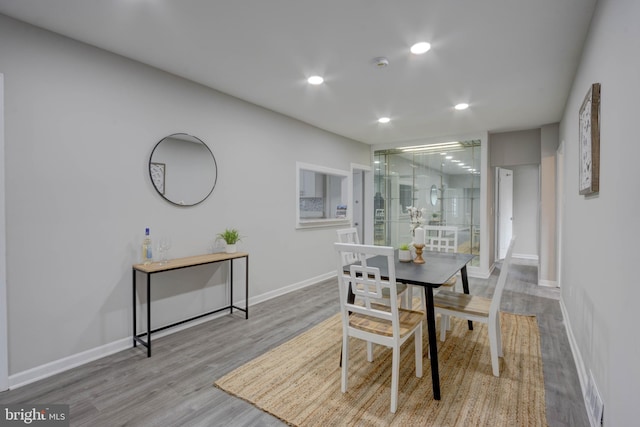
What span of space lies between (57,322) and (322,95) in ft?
10.6

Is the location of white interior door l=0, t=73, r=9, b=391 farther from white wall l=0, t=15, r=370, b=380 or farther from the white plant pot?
the white plant pot

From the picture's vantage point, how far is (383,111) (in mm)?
4234

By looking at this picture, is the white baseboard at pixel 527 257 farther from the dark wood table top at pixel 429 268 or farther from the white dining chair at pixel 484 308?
the white dining chair at pixel 484 308

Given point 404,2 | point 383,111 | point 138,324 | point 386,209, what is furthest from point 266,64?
point 386,209

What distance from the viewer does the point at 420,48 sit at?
2.54 m

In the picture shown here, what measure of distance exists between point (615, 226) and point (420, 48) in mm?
1849

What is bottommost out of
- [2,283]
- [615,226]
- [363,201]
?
[2,283]

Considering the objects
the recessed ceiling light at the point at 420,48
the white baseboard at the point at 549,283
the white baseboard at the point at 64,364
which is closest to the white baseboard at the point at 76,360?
the white baseboard at the point at 64,364

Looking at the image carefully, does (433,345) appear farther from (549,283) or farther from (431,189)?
(431,189)

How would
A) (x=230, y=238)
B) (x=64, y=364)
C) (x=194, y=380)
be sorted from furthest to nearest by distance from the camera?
(x=230, y=238) → (x=64, y=364) → (x=194, y=380)

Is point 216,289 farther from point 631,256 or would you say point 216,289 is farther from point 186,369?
point 631,256

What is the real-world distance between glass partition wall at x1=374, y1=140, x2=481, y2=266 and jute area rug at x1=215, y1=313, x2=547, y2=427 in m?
2.98

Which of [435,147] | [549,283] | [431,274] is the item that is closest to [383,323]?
[431,274]

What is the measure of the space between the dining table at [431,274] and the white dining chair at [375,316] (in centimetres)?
15
